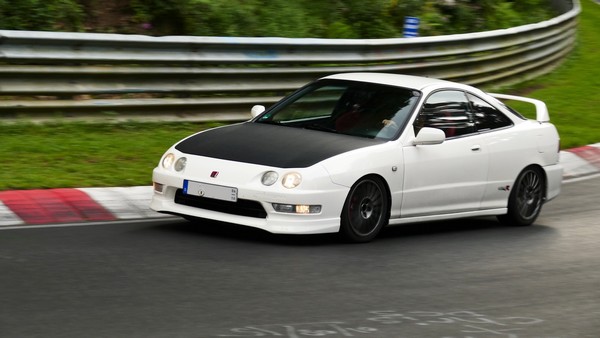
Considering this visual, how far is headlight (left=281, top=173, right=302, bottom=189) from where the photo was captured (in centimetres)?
871

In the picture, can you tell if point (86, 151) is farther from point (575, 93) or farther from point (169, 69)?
point (575, 93)

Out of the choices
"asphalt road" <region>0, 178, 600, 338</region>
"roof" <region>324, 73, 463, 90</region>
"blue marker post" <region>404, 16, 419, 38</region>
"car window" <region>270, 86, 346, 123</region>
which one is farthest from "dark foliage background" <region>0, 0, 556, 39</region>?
"asphalt road" <region>0, 178, 600, 338</region>

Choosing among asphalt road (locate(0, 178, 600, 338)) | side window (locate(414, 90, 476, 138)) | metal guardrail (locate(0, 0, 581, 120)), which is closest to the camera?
asphalt road (locate(0, 178, 600, 338))

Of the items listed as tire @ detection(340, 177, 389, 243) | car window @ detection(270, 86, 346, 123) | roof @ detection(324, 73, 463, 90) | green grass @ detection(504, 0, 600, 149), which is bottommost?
green grass @ detection(504, 0, 600, 149)

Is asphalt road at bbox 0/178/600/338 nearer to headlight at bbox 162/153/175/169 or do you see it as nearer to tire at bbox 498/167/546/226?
headlight at bbox 162/153/175/169

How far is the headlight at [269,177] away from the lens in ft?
28.7

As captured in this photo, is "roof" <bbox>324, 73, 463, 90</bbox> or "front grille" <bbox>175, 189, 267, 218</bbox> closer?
"front grille" <bbox>175, 189, 267, 218</bbox>

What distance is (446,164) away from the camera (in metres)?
9.89

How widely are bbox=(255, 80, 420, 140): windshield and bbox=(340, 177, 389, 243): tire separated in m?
0.52

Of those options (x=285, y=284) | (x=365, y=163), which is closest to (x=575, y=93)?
(x=365, y=163)

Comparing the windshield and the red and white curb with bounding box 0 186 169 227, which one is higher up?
the windshield

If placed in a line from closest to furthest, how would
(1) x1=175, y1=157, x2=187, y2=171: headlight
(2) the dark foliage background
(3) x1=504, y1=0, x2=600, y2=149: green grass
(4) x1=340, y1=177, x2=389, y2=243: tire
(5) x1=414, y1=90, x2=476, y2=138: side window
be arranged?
(4) x1=340, y1=177, x2=389, y2=243: tire
(1) x1=175, y1=157, x2=187, y2=171: headlight
(5) x1=414, y1=90, x2=476, y2=138: side window
(2) the dark foliage background
(3) x1=504, y1=0, x2=600, y2=149: green grass

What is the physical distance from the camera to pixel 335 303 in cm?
717

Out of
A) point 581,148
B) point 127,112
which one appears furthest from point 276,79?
point 581,148
